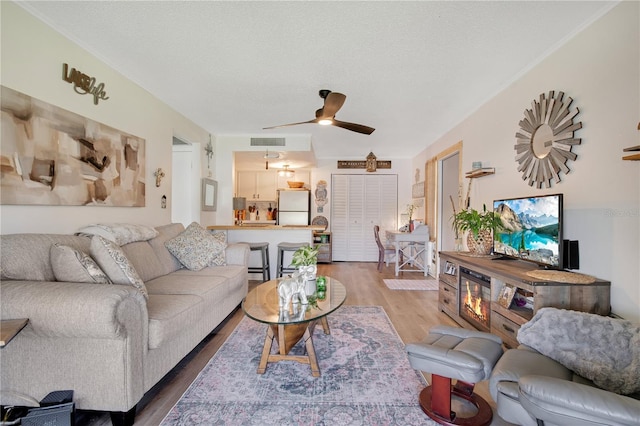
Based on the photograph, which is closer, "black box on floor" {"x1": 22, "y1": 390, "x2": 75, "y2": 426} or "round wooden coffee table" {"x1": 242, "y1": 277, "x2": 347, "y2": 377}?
"black box on floor" {"x1": 22, "y1": 390, "x2": 75, "y2": 426}

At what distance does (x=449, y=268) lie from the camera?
11.2 ft

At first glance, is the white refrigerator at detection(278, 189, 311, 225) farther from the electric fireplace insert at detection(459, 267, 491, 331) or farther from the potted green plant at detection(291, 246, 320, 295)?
the potted green plant at detection(291, 246, 320, 295)

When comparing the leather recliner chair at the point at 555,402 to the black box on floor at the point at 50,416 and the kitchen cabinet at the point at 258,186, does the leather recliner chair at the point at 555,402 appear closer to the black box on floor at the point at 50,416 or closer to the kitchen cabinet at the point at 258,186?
the black box on floor at the point at 50,416

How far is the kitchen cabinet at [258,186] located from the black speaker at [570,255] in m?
6.38

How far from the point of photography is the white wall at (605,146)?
177cm

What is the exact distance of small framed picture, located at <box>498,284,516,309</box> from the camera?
2.32 metres

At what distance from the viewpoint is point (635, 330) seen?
1.43m

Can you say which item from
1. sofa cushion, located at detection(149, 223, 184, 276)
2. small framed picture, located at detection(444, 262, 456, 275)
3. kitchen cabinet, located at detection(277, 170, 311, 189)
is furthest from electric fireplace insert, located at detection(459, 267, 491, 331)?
kitchen cabinet, located at detection(277, 170, 311, 189)

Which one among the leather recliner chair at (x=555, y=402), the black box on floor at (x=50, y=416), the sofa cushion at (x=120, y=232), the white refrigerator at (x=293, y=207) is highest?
the white refrigerator at (x=293, y=207)

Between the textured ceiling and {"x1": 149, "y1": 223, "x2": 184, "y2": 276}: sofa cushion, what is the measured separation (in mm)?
1586

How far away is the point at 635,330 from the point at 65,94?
12.7 ft

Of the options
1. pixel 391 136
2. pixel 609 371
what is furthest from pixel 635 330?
pixel 391 136

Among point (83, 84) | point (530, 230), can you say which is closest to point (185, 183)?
point (83, 84)

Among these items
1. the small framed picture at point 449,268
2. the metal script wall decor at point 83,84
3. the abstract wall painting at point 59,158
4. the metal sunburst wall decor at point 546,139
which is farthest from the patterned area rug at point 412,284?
the metal script wall decor at point 83,84
